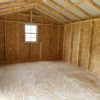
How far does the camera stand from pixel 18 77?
16.3 feet

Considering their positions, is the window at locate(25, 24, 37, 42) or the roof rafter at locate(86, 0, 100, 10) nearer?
the roof rafter at locate(86, 0, 100, 10)

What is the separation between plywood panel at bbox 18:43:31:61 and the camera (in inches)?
311

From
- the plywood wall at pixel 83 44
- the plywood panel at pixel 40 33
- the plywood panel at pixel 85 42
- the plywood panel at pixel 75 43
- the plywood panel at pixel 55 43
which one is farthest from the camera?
the plywood panel at pixel 55 43

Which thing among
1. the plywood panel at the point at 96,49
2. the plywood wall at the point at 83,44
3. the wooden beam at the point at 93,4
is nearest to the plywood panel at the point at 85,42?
the plywood wall at the point at 83,44

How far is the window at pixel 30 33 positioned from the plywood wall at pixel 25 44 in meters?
0.21

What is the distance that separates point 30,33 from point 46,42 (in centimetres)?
118

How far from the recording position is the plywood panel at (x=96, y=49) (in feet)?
17.8

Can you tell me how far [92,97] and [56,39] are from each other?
5.58m

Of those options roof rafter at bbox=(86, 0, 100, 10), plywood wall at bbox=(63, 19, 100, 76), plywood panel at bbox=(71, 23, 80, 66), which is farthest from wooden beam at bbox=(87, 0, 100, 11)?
plywood panel at bbox=(71, 23, 80, 66)

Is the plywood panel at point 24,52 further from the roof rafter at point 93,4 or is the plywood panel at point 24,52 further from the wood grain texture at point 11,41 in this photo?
the roof rafter at point 93,4

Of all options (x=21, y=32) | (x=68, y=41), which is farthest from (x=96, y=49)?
(x=21, y=32)

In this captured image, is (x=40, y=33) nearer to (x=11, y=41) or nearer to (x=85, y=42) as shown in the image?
(x=11, y=41)

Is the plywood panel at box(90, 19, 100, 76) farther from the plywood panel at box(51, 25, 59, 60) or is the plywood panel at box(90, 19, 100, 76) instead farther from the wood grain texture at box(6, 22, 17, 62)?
the wood grain texture at box(6, 22, 17, 62)

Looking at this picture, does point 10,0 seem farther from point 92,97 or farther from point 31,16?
point 92,97
